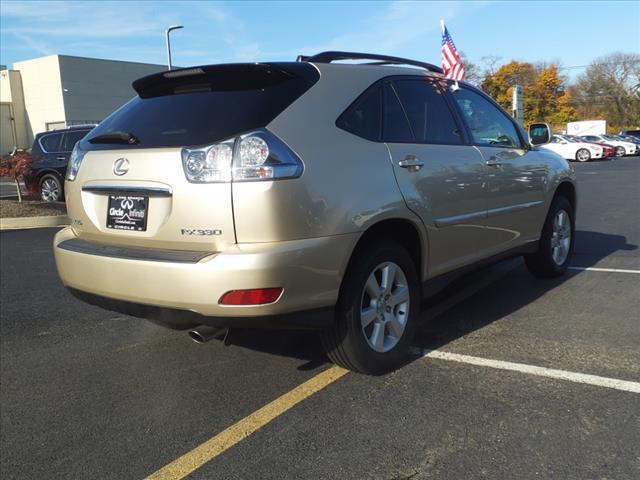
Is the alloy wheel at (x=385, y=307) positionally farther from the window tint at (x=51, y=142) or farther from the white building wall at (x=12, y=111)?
the white building wall at (x=12, y=111)

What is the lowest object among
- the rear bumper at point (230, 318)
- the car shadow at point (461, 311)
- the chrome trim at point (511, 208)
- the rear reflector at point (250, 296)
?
the car shadow at point (461, 311)

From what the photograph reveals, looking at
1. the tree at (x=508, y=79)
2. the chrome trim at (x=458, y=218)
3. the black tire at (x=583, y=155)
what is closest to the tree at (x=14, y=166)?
the chrome trim at (x=458, y=218)

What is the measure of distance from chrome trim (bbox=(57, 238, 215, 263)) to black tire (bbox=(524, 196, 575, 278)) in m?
3.59

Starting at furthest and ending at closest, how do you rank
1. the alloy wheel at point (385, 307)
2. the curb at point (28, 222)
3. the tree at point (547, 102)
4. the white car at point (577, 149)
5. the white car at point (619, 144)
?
1. the tree at point (547, 102)
2. the white car at point (619, 144)
3. the white car at point (577, 149)
4. the curb at point (28, 222)
5. the alloy wheel at point (385, 307)

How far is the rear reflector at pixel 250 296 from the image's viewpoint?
2785 mm

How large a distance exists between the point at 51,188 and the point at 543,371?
43.6 feet

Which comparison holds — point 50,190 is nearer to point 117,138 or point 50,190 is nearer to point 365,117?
point 117,138

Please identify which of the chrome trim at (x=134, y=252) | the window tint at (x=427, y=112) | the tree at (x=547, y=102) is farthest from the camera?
the tree at (x=547, y=102)

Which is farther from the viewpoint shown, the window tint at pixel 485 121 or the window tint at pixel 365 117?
the window tint at pixel 485 121

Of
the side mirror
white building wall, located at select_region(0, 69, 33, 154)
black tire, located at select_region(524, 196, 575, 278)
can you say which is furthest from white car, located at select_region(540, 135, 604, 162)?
white building wall, located at select_region(0, 69, 33, 154)

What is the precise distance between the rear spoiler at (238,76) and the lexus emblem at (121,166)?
1.83 ft

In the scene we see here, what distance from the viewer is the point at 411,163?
11.5 ft

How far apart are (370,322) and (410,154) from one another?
1039mm

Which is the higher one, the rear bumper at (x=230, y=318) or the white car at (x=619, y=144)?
the white car at (x=619, y=144)
